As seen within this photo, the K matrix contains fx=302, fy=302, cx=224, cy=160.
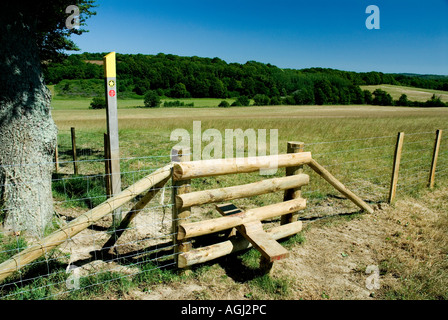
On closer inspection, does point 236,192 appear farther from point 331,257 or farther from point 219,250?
point 331,257

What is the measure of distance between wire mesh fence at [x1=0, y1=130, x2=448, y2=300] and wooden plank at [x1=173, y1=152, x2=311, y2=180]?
336 millimetres

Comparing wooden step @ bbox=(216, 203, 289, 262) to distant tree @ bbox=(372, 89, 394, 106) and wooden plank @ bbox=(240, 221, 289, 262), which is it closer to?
wooden plank @ bbox=(240, 221, 289, 262)

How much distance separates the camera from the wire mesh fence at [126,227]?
11.7ft

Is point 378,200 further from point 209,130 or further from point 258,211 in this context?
point 209,130

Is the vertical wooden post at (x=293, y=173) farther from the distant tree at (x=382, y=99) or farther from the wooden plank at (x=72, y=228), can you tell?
the distant tree at (x=382, y=99)

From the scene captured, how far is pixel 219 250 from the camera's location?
3.97 metres

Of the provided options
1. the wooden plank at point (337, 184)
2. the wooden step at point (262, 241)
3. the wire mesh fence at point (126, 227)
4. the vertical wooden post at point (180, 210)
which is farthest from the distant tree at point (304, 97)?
the vertical wooden post at point (180, 210)

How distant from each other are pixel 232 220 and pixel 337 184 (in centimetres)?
244

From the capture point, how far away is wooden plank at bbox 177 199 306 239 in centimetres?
376

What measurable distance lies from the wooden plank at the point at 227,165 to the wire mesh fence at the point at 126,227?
0.34 m

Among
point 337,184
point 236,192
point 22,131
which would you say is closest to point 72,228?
point 236,192

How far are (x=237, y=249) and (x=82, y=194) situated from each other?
13.9ft

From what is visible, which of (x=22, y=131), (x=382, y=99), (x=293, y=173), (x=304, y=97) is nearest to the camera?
(x=22, y=131)
